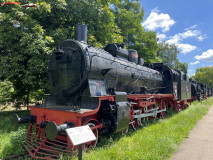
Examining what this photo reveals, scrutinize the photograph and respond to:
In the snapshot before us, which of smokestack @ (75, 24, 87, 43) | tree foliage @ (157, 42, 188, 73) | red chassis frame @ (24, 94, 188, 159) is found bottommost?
red chassis frame @ (24, 94, 188, 159)

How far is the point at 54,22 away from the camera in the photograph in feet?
31.0

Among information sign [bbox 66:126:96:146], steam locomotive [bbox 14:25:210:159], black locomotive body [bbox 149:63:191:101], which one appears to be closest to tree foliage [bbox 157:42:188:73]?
black locomotive body [bbox 149:63:191:101]

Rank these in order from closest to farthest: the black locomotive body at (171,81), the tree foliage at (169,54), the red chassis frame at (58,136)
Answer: the red chassis frame at (58,136)
the black locomotive body at (171,81)
the tree foliage at (169,54)

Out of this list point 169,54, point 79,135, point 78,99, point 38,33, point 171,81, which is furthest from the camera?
point 169,54

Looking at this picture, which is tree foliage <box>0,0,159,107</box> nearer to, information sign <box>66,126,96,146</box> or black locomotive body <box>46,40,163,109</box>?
black locomotive body <box>46,40,163,109</box>

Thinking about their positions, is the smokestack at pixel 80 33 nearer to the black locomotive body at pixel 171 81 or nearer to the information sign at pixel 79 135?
the information sign at pixel 79 135

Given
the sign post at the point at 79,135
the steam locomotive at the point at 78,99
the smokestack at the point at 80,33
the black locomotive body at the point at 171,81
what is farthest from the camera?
the black locomotive body at the point at 171,81

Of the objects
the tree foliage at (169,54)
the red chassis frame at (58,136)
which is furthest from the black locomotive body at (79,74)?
the tree foliage at (169,54)

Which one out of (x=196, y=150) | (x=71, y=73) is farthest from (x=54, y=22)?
(x=196, y=150)

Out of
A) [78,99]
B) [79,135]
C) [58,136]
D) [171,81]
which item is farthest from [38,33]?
[171,81]

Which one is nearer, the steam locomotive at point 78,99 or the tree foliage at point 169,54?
the steam locomotive at point 78,99

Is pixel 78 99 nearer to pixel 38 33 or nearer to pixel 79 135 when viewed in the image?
pixel 79 135

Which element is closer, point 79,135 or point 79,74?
point 79,135

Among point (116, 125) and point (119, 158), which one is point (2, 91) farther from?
point (119, 158)
